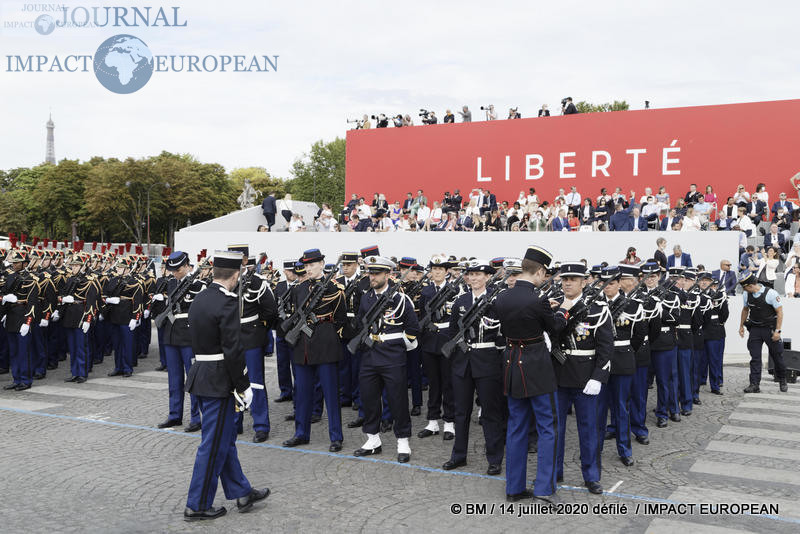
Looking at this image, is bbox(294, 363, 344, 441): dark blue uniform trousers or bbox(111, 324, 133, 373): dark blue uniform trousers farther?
bbox(111, 324, 133, 373): dark blue uniform trousers

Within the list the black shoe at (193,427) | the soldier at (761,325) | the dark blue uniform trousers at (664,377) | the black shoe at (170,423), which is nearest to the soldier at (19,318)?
the black shoe at (170,423)

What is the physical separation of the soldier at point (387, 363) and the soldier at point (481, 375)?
55 centimetres

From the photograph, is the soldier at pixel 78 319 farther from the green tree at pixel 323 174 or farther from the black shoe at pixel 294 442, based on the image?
the green tree at pixel 323 174

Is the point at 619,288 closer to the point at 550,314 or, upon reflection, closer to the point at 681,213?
the point at 550,314

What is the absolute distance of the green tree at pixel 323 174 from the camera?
7662 cm

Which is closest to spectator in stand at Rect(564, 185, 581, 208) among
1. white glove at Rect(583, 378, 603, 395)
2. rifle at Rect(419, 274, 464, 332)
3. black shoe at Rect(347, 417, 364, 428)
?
rifle at Rect(419, 274, 464, 332)

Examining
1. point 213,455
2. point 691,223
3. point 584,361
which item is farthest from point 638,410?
point 691,223

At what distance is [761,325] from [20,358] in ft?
39.9

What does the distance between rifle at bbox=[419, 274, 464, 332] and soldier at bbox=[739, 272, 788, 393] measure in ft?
18.0

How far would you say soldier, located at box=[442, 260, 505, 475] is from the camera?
6.36m

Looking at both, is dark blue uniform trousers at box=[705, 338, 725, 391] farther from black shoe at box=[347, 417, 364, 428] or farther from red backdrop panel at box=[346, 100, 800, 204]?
red backdrop panel at box=[346, 100, 800, 204]

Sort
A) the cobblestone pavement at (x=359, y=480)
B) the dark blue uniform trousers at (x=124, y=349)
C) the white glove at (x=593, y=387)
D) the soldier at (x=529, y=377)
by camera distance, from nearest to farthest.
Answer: the cobblestone pavement at (x=359, y=480) → the soldier at (x=529, y=377) → the white glove at (x=593, y=387) → the dark blue uniform trousers at (x=124, y=349)

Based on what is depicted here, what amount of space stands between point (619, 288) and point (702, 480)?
87.8 inches

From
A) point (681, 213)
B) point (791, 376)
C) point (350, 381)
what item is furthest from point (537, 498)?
point (681, 213)
